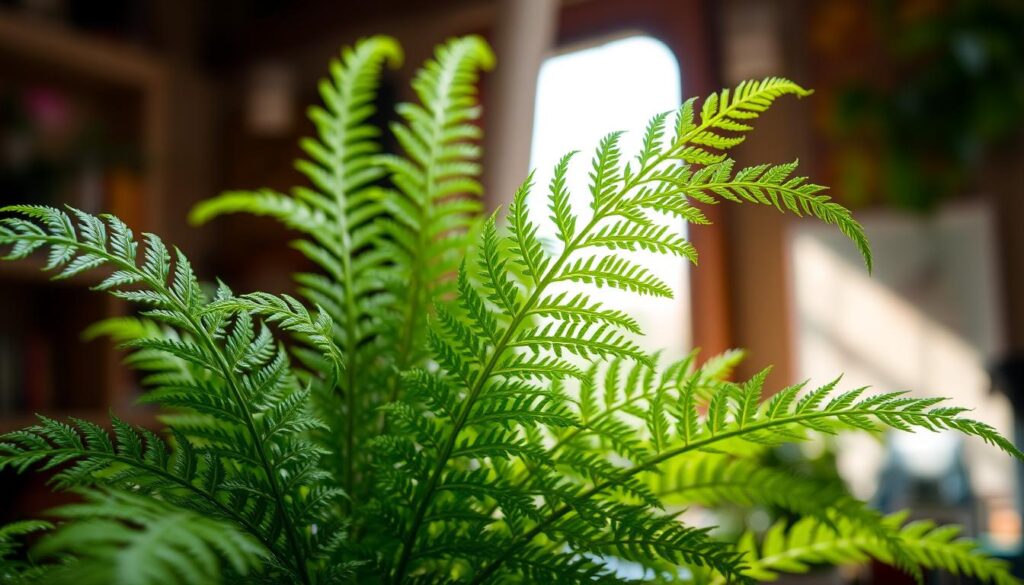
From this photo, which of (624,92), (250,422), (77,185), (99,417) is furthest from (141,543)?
(77,185)

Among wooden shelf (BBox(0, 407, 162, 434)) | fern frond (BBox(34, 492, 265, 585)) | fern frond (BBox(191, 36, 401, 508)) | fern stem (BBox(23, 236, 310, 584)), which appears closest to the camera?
fern frond (BBox(34, 492, 265, 585))

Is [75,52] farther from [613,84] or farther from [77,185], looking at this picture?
[613,84]

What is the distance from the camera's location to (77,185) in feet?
8.73

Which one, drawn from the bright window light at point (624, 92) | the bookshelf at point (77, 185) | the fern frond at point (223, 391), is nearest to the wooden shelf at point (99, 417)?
the bookshelf at point (77, 185)

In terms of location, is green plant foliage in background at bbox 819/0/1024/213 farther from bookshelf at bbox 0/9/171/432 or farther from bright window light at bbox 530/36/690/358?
bookshelf at bbox 0/9/171/432

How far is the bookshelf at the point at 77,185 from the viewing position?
2.53 meters

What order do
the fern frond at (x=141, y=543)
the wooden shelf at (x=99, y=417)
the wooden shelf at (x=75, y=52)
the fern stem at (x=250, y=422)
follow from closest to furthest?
the fern frond at (x=141, y=543) < the fern stem at (x=250, y=422) < the wooden shelf at (x=99, y=417) < the wooden shelf at (x=75, y=52)

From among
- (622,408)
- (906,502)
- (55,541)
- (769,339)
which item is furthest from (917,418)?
(769,339)

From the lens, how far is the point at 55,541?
167 mm

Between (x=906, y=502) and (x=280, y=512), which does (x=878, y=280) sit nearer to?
(x=906, y=502)

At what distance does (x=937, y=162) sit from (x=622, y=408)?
255 centimetres

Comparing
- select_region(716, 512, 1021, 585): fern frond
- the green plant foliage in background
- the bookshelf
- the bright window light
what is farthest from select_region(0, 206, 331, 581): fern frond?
the green plant foliage in background

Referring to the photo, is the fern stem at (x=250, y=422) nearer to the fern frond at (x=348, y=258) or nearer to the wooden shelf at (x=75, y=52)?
the fern frond at (x=348, y=258)

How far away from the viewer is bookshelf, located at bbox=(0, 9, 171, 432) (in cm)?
253
